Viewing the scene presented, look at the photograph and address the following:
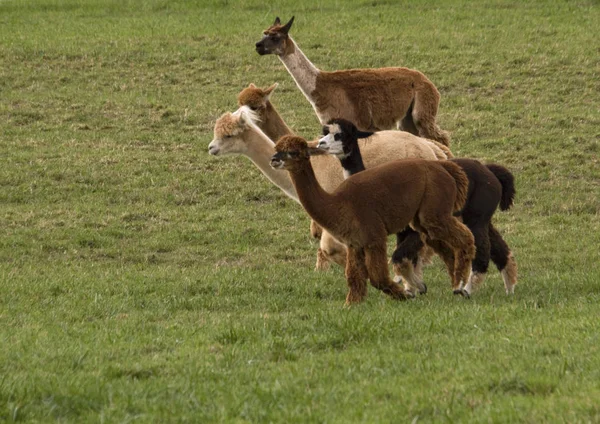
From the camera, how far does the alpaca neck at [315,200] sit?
8.56 meters

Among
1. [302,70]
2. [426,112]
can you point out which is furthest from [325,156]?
[426,112]

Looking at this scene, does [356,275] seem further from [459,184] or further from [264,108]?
[264,108]

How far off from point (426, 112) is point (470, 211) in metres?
3.53

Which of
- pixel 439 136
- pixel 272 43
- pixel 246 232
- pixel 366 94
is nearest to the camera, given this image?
pixel 366 94

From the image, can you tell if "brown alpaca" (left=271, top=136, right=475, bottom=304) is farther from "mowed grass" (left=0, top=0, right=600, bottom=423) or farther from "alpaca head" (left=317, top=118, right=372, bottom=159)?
"alpaca head" (left=317, top=118, right=372, bottom=159)

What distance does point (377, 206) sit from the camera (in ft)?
28.4

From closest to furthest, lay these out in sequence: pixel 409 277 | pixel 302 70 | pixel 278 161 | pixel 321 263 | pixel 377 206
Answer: pixel 278 161, pixel 377 206, pixel 409 277, pixel 321 263, pixel 302 70

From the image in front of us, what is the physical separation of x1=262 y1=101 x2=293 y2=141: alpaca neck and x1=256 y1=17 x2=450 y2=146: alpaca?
84 cm

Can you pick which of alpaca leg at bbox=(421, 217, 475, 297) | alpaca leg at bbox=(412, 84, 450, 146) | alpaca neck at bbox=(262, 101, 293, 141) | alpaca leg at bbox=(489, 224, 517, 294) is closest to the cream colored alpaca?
alpaca neck at bbox=(262, 101, 293, 141)

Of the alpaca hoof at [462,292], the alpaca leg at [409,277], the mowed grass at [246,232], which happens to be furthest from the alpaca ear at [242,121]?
the alpaca hoof at [462,292]

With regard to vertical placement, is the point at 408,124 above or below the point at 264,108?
below

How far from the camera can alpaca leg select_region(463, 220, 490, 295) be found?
9.55 m

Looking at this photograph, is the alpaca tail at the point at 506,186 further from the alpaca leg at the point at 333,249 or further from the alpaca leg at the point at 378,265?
the alpaca leg at the point at 378,265

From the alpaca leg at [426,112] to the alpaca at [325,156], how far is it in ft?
6.50
